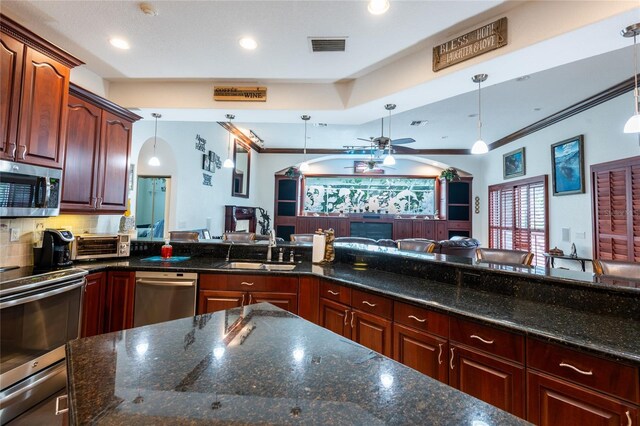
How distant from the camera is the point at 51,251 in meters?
2.59

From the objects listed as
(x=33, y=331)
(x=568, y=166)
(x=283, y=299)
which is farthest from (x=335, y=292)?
(x=568, y=166)

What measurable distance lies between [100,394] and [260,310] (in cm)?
80

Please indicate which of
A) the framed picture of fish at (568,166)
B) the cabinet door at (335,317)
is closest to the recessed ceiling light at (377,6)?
the cabinet door at (335,317)

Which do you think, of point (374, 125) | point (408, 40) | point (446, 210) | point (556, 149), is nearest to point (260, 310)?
point (408, 40)

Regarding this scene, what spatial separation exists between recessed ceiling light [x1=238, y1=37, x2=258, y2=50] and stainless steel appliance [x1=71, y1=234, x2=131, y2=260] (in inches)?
90.7

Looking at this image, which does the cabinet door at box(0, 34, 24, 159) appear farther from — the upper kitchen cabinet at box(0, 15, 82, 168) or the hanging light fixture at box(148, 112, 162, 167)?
the hanging light fixture at box(148, 112, 162, 167)

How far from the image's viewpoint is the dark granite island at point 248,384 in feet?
2.29

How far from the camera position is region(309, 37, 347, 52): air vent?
2.56 m

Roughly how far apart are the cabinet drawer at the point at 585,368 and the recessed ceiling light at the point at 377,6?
225 centimetres

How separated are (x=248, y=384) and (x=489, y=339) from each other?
1289 mm

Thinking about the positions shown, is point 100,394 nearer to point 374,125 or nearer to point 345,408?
point 345,408

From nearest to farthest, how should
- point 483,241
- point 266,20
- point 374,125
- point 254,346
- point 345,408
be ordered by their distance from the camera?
point 345,408
point 254,346
point 266,20
point 374,125
point 483,241

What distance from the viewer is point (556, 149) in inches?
202

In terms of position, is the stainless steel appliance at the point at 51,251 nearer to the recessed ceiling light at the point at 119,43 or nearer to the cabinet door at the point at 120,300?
the cabinet door at the point at 120,300
